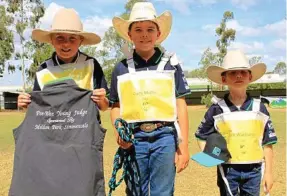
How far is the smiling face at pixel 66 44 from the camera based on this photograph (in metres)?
3.63

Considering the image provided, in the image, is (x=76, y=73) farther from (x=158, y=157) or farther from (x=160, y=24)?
(x=158, y=157)

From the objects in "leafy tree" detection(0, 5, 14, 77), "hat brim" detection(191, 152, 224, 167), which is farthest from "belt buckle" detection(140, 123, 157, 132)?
"leafy tree" detection(0, 5, 14, 77)

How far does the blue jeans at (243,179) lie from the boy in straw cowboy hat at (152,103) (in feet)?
A: 1.49

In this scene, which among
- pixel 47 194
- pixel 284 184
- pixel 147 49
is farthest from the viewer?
pixel 284 184

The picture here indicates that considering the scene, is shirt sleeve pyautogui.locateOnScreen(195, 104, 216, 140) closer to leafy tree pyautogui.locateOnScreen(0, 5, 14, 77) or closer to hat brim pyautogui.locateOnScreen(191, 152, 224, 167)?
hat brim pyautogui.locateOnScreen(191, 152, 224, 167)

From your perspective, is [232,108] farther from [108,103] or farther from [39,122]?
[39,122]

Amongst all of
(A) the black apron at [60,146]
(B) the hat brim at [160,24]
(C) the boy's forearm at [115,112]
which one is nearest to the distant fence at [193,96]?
(B) the hat brim at [160,24]

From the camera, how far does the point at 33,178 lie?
3209mm

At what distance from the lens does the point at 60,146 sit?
3.31 metres

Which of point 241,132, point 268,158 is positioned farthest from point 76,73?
point 268,158

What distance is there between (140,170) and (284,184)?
397 cm

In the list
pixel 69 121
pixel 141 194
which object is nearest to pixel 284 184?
pixel 141 194

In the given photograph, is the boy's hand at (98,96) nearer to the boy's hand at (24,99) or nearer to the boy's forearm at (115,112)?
the boy's forearm at (115,112)

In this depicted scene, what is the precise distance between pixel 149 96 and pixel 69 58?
76cm
